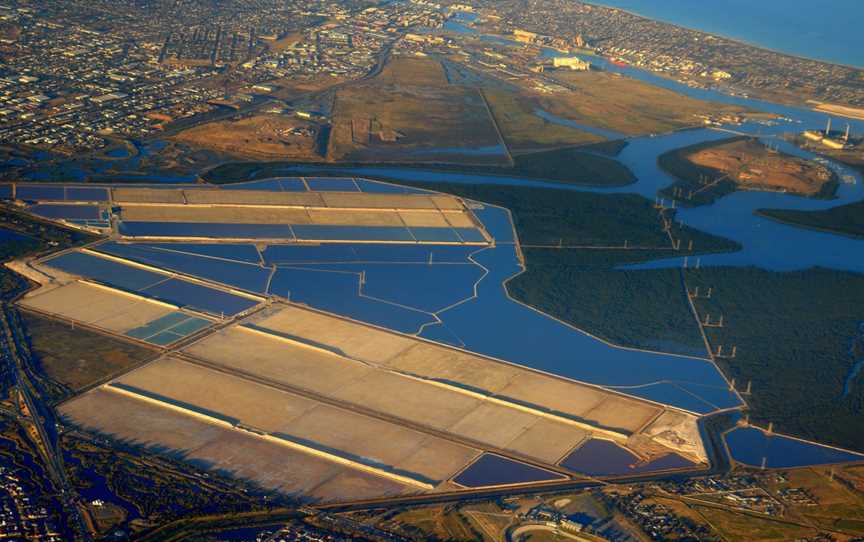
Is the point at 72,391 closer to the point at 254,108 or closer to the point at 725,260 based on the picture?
the point at 725,260

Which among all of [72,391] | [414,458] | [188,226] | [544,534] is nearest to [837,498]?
[544,534]

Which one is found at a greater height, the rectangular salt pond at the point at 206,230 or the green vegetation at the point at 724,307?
the green vegetation at the point at 724,307

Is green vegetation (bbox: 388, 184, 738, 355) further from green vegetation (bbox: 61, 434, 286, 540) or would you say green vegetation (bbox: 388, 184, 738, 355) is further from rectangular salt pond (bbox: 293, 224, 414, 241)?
green vegetation (bbox: 61, 434, 286, 540)

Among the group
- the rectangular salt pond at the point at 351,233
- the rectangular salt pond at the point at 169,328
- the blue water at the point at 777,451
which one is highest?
the rectangular salt pond at the point at 351,233

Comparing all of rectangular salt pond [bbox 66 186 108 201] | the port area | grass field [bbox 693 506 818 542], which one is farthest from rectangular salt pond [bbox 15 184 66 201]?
grass field [bbox 693 506 818 542]

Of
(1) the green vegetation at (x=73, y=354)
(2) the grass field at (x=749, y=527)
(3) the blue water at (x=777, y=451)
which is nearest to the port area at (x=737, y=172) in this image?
(3) the blue water at (x=777, y=451)

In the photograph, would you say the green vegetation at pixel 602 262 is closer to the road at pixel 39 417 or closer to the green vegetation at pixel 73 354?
the green vegetation at pixel 73 354

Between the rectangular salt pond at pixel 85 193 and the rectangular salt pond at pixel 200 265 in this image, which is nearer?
the rectangular salt pond at pixel 200 265

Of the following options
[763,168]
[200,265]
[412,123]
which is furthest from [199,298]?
[763,168]
